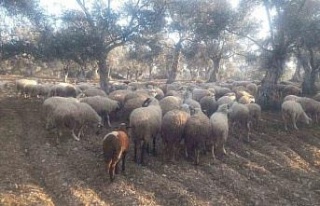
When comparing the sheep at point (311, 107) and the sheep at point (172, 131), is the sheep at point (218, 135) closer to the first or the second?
the sheep at point (172, 131)

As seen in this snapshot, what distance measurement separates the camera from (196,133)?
13.8 m

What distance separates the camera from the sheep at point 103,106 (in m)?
18.3

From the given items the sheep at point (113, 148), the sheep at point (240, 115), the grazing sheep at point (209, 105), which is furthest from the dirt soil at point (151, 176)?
the grazing sheep at point (209, 105)

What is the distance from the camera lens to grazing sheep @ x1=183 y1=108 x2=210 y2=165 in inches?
545

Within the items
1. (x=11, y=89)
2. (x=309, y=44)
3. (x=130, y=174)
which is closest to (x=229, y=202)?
(x=130, y=174)

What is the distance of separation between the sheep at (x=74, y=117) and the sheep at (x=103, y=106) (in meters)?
1.28

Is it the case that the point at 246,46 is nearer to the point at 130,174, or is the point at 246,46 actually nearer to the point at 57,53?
the point at 57,53

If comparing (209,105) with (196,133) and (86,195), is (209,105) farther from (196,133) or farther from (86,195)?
(86,195)

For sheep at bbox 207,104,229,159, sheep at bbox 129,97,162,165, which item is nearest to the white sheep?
sheep at bbox 129,97,162,165

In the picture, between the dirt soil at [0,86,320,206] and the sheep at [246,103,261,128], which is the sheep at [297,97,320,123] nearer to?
the sheep at [246,103,261,128]

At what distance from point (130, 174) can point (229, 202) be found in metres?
3.30

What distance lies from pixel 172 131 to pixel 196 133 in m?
0.85

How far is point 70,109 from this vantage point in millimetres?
15641

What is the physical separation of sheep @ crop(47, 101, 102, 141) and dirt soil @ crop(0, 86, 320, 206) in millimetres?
529
